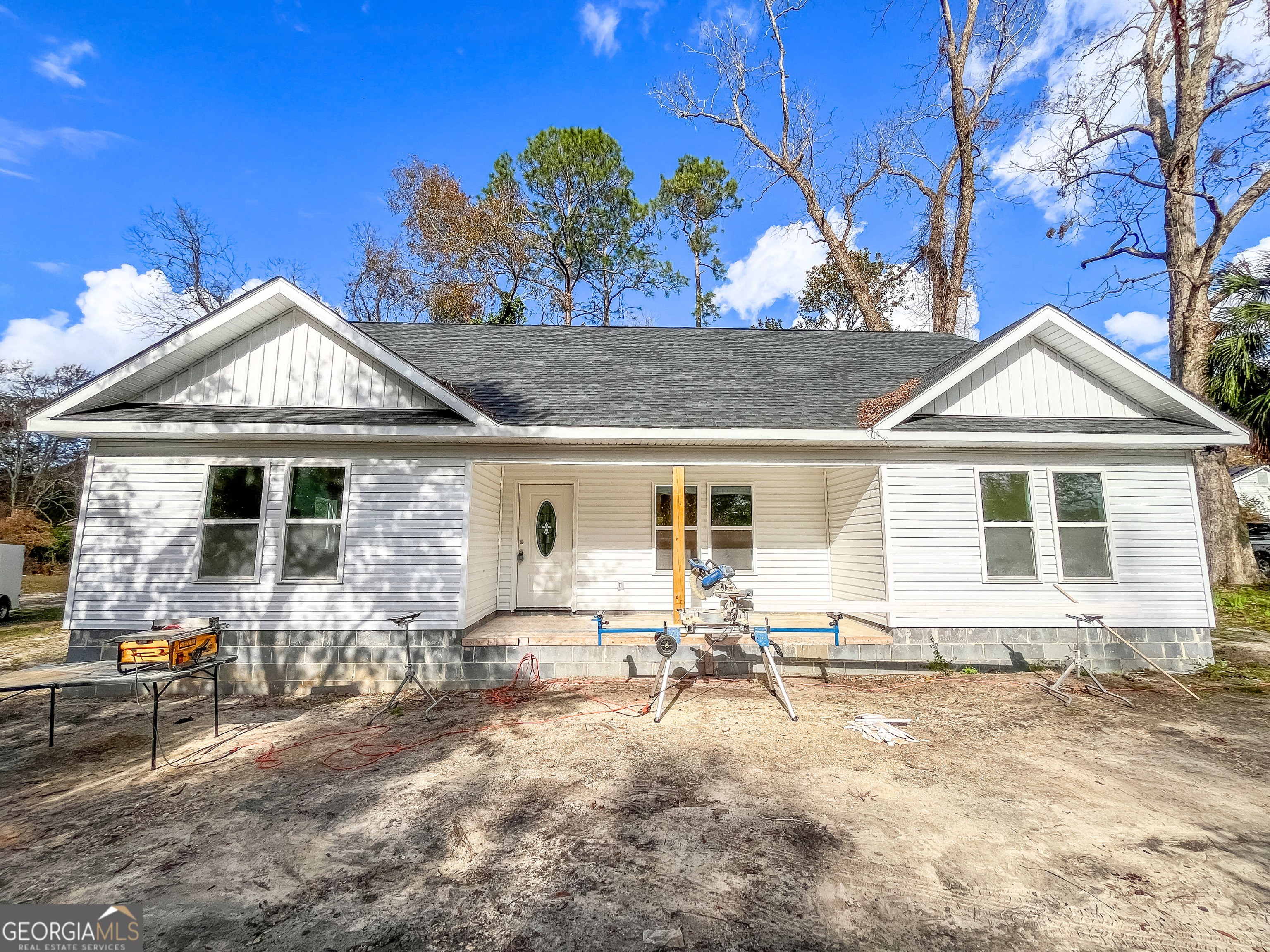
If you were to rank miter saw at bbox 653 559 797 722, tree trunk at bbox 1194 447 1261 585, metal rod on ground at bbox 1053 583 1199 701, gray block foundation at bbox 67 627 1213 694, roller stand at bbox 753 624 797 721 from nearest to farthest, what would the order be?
roller stand at bbox 753 624 797 721, miter saw at bbox 653 559 797 722, metal rod on ground at bbox 1053 583 1199 701, gray block foundation at bbox 67 627 1213 694, tree trunk at bbox 1194 447 1261 585

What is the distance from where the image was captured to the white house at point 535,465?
670cm

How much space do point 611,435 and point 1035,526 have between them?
613cm

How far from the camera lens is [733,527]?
9.23 m

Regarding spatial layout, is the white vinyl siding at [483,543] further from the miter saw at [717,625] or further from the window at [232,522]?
the miter saw at [717,625]

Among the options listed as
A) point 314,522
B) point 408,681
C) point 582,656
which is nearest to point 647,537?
point 582,656

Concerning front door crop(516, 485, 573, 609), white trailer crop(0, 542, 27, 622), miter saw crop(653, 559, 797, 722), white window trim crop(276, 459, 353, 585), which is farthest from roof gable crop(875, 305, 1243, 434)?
white trailer crop(0, 542, 27, 622)

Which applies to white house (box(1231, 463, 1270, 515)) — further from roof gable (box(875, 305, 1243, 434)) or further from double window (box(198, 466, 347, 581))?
double window (box(198, 466, 347, 581))

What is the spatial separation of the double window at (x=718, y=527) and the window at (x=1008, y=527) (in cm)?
344

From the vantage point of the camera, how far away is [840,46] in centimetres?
1456

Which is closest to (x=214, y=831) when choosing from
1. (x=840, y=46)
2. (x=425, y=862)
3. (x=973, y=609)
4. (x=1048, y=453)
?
(x=425, y=862)

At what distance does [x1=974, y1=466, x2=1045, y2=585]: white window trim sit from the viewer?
7.30m

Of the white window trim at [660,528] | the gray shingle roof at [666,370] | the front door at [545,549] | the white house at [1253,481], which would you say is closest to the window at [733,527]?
the white window trim at [660,528]

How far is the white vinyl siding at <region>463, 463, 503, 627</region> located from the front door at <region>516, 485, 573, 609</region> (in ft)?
1.59

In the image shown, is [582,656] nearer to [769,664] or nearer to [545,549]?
[769,664]
